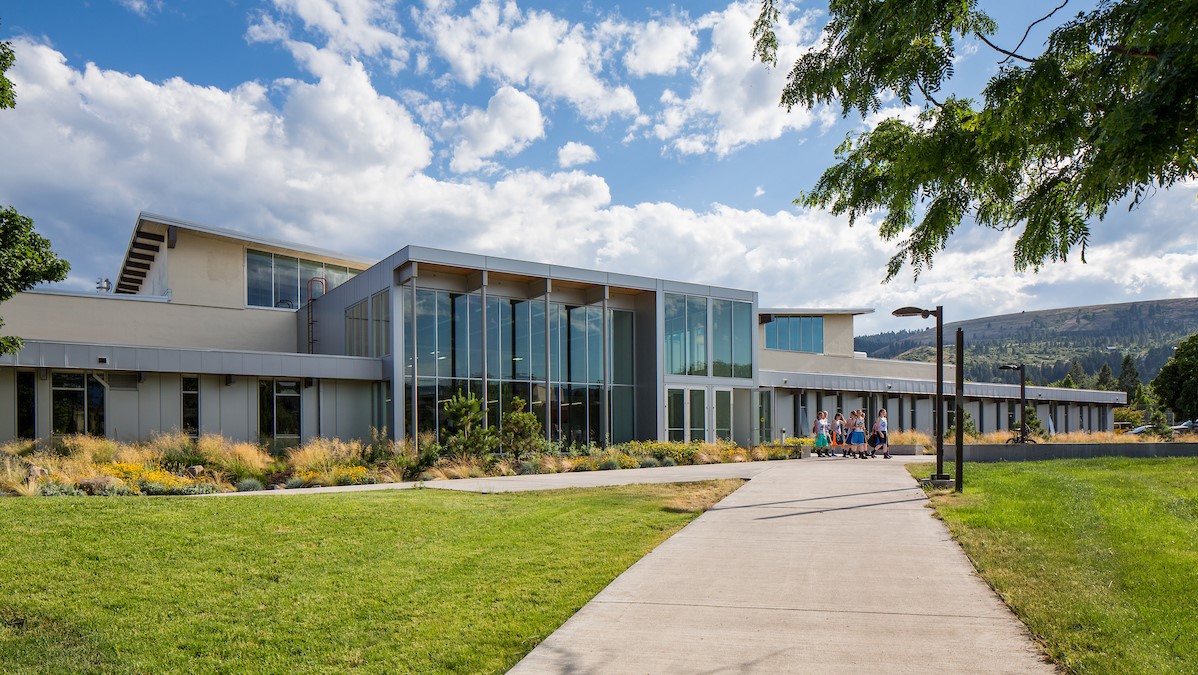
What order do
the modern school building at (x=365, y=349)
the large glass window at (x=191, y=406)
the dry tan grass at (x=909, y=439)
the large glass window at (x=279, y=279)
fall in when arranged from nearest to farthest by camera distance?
the modern school building at (x=365, y=349), the large glass window at (x=191, y=406), the large glass window at (x=279, y=279), the dry tan grass at (x=909, y=439)

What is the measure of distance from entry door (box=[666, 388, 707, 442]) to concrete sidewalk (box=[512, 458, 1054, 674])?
66.8 feet

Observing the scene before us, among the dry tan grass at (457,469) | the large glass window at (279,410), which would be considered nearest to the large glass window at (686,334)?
the dry tan grass at (457,469)

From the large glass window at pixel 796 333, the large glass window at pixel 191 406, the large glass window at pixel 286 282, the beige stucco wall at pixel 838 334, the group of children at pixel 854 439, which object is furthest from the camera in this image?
the beige stucco wall at pixel 838 334

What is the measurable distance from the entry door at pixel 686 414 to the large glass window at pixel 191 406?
1627 cm

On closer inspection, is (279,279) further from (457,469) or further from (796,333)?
(796,333)

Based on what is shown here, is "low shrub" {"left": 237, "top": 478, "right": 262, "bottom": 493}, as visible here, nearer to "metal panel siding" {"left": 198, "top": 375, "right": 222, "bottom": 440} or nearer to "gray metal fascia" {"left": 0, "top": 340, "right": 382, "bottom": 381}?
"gray metal fascia" {"left": 0, "top": 340, "right": 382, "bottom": 381}

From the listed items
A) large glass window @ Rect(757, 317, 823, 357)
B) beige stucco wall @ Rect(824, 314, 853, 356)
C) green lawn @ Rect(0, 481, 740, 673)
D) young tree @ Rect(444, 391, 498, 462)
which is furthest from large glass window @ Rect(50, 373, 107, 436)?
beige stucco wall @ Rect(824, 314, 853, 356)

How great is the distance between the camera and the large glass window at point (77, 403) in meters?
22.9

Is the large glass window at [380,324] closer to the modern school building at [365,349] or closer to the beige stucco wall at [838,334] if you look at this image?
the modern school building at [365,349]

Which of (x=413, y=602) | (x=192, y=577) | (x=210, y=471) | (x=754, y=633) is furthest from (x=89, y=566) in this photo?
(x=210, y=471)

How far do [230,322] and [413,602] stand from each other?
94.9 feet

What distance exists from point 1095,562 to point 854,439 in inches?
799

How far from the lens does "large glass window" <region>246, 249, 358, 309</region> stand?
113ft

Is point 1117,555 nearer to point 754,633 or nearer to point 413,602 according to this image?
point 754,633
